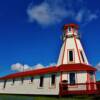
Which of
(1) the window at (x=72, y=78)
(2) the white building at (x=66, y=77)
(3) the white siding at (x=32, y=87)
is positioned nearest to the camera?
(2) the white building at (x=66, y=77)

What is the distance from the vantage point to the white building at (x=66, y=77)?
90.8ft

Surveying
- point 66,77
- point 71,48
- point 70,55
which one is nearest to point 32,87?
point 66,77

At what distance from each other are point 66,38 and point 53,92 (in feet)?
34.3

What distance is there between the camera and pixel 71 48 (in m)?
33.9

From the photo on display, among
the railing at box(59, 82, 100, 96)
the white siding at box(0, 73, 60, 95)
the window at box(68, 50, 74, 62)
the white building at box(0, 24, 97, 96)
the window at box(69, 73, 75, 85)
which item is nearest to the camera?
the railing at box(59, 82, 100, 96)

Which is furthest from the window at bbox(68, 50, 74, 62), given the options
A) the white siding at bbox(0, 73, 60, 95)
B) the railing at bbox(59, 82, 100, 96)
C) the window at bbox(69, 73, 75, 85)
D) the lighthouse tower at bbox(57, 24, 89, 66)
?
the railing at bbox(59, 82, 100, 96)

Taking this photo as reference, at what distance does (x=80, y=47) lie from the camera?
35.1m

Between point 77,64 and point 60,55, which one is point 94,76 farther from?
point 60,55

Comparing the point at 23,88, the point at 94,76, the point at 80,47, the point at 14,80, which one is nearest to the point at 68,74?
the point at 94,76

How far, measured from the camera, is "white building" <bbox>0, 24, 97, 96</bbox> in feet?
90.8

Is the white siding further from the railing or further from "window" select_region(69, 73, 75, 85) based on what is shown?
the railing

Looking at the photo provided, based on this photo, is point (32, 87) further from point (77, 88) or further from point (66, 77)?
point (77, 88)

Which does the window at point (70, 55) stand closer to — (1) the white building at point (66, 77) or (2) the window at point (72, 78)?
(1) the white building at point (66, 77)

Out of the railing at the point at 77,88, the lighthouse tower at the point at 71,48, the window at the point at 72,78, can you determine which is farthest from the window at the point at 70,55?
the railing at the point at 77,88
